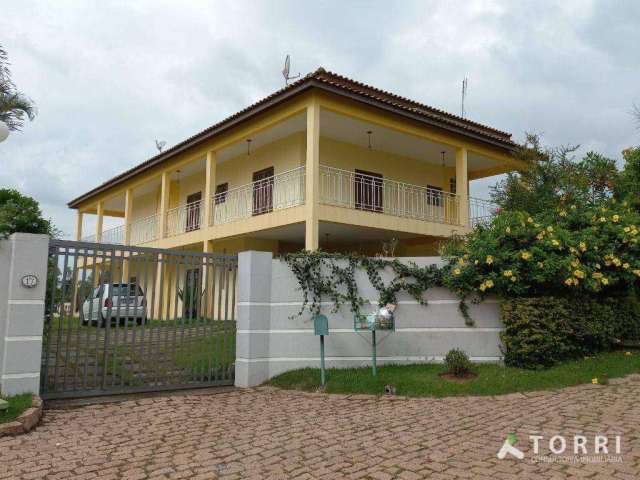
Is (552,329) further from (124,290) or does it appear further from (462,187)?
(462,187)

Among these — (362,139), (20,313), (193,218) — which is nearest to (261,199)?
(193,218)

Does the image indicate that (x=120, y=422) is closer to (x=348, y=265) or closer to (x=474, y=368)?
(x=348, y=265)

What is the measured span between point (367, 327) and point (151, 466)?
3607 mm

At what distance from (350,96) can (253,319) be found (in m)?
6.36

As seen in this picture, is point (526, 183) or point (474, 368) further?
point (526, 183)

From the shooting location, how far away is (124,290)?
677 cm

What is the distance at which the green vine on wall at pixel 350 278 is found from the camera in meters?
7.55

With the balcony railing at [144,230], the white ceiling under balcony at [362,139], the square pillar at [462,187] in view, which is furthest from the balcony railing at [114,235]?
the square pillar at [462,187]

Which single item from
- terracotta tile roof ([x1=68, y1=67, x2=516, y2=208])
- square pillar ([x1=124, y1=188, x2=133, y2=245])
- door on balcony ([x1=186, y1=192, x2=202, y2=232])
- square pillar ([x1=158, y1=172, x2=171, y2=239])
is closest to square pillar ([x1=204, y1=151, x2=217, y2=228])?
terracotta tile roof ([x1=68, y1=67, x2=516, y2=208])

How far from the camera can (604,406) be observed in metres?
5.51

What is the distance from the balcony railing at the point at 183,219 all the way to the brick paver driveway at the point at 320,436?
36.3 ft

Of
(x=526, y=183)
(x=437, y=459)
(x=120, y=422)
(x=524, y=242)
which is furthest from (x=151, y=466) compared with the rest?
(x=526, y=183)

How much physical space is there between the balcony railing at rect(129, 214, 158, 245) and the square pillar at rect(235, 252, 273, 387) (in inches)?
449

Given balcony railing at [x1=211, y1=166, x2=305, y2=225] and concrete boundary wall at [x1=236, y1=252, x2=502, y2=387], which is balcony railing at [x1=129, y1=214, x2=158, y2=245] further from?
concrete boundary wall at [x1=236, y1=252, x2=502, y2=387]
